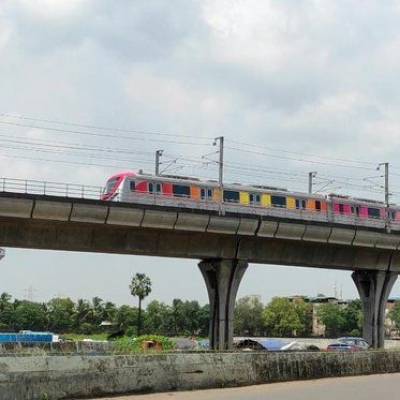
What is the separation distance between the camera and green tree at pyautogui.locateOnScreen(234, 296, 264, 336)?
506ft

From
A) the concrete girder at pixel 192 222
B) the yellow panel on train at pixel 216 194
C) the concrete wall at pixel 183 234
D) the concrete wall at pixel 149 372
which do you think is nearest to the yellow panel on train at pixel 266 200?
the concrete wall at pixel 183 234

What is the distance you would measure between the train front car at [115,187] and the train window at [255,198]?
9.60m

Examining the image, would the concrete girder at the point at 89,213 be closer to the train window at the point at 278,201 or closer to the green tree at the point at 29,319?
the train window at the point at 278,201

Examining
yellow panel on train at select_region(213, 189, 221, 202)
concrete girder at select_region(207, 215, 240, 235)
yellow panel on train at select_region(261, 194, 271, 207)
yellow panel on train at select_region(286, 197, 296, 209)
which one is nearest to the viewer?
concrete girder at select_region(207, 215, 240, 235)

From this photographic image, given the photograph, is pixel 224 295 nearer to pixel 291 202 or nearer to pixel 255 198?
pixel 255 198

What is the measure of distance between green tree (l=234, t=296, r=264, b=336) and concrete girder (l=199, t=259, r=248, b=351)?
10997 centimetres

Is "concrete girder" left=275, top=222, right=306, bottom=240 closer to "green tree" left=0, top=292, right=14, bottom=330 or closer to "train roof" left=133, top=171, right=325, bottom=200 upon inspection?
"train roof" left=133, top=171, right=325, bottom=200

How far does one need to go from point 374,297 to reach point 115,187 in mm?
23412

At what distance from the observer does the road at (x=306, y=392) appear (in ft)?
43.7

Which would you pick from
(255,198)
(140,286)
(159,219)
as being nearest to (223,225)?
(159,219)

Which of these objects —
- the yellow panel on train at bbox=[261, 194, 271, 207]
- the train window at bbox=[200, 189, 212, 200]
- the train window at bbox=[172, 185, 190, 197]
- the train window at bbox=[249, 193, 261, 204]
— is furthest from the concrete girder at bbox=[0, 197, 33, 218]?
the yellow panel on train at bbox=[261, 194, 271, 207]

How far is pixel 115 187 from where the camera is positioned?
44.8m

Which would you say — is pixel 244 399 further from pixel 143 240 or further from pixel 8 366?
pixel 143 240

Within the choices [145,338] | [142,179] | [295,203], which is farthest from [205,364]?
[295,203]
